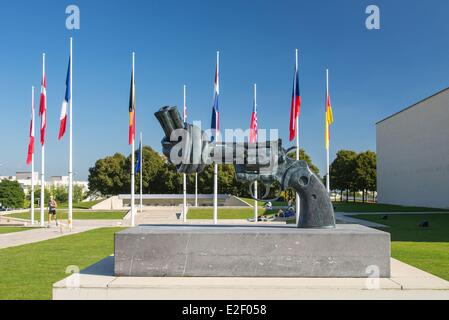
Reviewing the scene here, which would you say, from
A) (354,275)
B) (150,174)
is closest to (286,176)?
(354,275)

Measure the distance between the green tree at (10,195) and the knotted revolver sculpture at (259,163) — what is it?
249ft

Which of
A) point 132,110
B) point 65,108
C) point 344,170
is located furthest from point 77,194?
point 132,110

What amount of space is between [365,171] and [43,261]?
63793 millimetres

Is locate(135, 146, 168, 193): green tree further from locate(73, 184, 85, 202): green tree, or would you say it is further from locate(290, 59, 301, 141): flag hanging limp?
locate(290, 59, 301, 141): flag hanging limp

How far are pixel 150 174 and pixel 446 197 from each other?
131ft

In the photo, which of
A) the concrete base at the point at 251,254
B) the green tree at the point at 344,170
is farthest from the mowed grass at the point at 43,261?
the green tree at the point at 344,170

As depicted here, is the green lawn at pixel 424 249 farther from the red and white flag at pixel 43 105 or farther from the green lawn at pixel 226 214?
the red and white flag at pixel 43 105

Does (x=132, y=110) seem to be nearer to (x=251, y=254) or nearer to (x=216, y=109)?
(x=216, y=109)

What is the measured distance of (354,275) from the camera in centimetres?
691

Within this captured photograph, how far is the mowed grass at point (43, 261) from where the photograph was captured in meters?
7.87

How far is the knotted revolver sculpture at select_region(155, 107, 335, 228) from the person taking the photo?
7.89 metres

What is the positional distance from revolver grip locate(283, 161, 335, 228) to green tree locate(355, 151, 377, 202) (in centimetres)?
6373

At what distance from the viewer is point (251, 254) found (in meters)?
7.00
